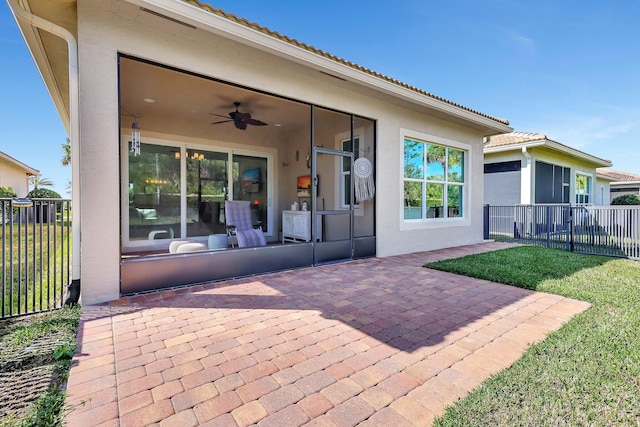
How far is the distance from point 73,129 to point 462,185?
827cm

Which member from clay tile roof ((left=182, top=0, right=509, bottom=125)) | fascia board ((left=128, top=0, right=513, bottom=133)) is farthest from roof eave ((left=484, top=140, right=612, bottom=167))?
clay tile roof ((left=182, top=0, right=509, bottom=125))

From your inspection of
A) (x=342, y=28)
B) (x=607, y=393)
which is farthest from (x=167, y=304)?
(x=342, y=28)

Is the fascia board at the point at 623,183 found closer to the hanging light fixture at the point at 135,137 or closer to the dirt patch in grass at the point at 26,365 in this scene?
the hanging light fixture at the point at 135,137

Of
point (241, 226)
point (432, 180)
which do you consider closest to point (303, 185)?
point (241, 226)

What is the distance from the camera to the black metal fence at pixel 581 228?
6.38 m

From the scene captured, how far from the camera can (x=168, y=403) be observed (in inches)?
65.9

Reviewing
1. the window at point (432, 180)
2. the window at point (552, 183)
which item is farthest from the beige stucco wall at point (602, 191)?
the window at point (432, 180)

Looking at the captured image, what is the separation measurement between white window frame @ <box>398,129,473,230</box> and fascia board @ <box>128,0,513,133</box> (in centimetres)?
75

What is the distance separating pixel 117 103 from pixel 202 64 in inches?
47.8

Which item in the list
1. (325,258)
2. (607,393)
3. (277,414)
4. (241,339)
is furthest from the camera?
(325,258)

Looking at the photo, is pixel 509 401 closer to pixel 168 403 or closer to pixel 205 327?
pixel 168 403

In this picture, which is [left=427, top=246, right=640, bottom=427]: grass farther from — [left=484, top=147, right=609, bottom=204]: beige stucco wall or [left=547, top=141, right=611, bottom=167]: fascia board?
[left=547, top=141, right=611, bottom=167]: fascia board

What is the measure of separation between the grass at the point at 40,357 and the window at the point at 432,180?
6.03 meters

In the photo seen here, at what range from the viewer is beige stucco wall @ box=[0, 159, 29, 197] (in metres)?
16.9
